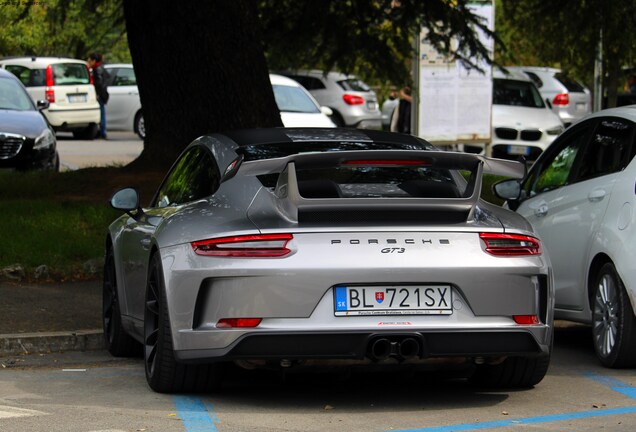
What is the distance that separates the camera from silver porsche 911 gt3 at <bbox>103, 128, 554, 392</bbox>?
6.71m

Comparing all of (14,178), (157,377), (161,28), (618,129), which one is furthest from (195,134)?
(157,377)

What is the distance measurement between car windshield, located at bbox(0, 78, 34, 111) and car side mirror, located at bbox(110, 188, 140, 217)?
38.8 feet

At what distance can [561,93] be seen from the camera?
110 feet

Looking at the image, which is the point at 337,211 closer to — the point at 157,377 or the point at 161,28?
the point at 157,377

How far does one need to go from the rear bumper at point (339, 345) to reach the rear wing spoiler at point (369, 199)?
1.81 feet

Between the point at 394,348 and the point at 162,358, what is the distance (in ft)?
4.05

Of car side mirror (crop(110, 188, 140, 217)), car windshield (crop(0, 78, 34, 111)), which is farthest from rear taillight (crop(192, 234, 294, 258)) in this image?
car windshield (crop(0, 78, 34, 111))

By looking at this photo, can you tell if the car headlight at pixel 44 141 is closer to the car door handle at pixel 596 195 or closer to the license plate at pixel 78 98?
the car door handle at pixel 596 195

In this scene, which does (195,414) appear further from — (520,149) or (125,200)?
(520,149)

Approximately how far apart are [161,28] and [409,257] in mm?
8772

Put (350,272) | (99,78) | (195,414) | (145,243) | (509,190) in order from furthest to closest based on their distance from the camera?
(99,78), (509,190), (145,243), (195,414), (350,272)

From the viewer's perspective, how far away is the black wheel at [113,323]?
884cm

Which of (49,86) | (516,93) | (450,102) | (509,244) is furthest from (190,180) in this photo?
(49,86)

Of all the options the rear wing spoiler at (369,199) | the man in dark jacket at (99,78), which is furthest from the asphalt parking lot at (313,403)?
the man in dark jacket at (99,78)
